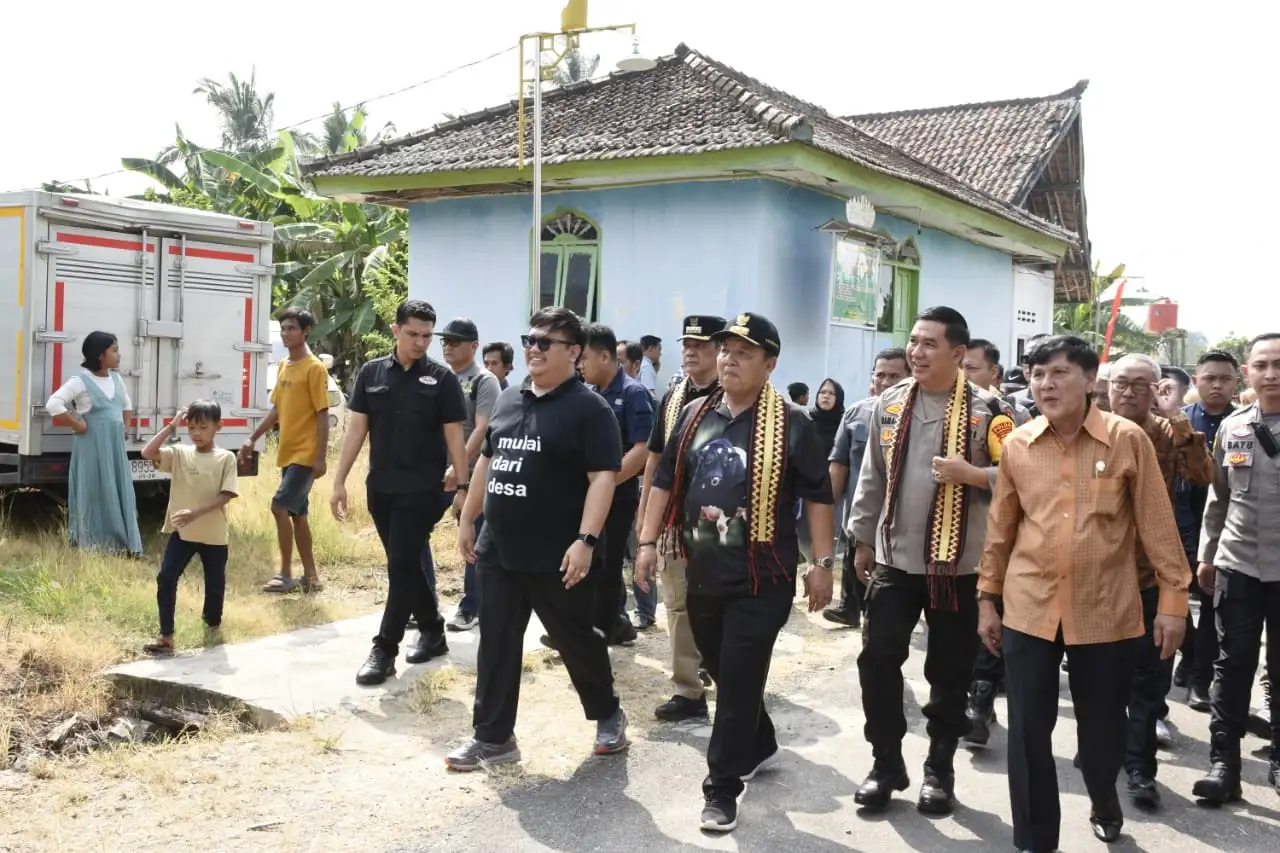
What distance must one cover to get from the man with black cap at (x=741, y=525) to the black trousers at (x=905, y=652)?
0.24 meters

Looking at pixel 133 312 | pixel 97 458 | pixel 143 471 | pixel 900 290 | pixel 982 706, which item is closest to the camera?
pixel 982 706

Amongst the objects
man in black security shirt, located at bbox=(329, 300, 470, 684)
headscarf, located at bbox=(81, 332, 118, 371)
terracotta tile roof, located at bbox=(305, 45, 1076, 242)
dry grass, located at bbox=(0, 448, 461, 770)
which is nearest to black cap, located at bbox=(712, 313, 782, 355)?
man in black security shirt, located at bbox=(329, 300, 470, 684)

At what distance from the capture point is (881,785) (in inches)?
183

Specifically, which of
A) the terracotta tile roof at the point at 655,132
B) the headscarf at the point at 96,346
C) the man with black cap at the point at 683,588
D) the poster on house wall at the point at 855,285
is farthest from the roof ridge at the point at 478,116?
the man with black cap at the point at 683,588

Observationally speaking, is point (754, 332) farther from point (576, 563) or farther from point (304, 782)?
point (304, 782)

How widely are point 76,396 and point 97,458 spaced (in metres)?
0.50

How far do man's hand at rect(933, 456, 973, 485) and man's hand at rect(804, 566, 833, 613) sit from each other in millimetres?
560

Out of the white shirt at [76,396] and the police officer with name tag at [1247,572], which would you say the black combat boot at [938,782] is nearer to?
the police officer with name tag at [1247,572]

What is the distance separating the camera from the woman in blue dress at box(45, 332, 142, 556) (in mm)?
9188

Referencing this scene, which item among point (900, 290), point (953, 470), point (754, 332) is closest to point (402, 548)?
point (754, 332)

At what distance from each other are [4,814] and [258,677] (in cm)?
173

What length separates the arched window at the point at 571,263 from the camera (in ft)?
46.4

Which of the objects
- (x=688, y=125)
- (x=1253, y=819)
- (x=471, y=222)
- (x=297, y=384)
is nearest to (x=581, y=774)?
(x=1253, y=819)

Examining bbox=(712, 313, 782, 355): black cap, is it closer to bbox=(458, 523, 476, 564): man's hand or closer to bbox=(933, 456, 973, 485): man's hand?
bbox=(933, 456, 973, 485): man's hand
